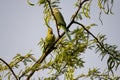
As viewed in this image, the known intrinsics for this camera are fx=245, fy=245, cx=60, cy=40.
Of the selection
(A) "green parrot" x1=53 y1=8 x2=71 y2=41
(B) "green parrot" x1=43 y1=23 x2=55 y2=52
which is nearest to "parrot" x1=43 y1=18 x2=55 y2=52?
(B) "green parrot" x1=43 y1=23 x2=55 y2=52

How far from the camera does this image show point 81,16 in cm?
229

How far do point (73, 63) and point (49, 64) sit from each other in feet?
0.88

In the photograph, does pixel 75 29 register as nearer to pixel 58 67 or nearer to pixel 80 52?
pixel 80 52

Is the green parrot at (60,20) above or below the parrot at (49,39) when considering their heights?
above

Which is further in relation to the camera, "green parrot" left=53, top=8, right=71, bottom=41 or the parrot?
the parrot

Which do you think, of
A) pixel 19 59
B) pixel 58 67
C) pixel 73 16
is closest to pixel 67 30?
pixel 73 16

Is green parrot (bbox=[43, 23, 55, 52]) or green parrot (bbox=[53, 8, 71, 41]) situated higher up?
green parrot (bbox=[53, 8, 71, 41])

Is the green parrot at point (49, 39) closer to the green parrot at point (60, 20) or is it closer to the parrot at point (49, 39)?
the parrot at point (49, 39)

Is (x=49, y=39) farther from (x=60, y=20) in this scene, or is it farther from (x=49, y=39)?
(x=60, y=20)

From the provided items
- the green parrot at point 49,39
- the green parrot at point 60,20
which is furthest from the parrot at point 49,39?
the green parrot at point 60,20

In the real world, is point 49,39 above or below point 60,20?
below

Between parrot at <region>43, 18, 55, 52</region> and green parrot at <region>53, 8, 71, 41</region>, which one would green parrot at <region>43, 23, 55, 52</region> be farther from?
green parrot at <region>53, 8, 71, 41</region>

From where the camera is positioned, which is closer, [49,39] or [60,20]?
[60,20]

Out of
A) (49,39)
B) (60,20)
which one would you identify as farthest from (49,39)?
(60,20)
